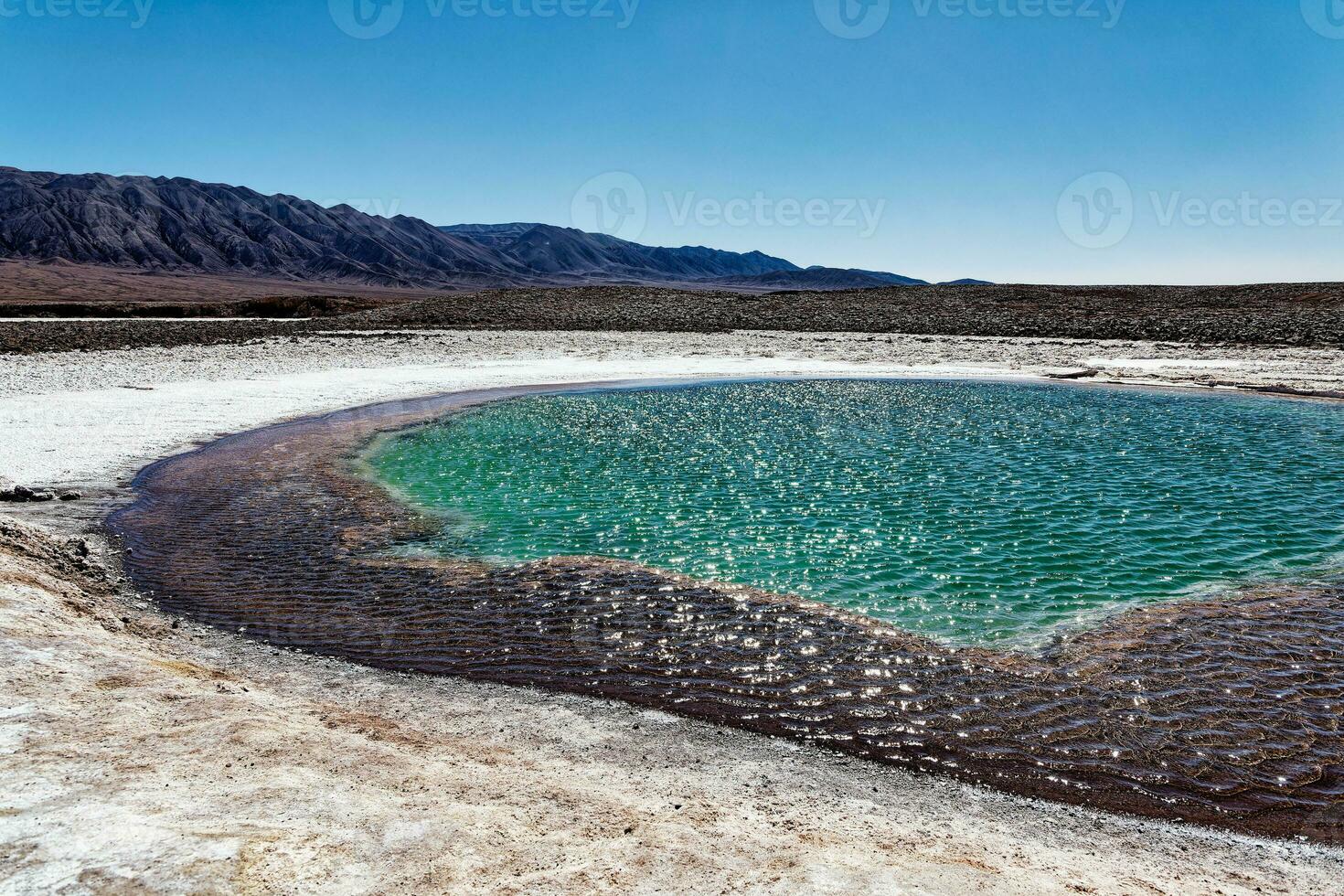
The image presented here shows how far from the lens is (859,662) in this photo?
29.5ft

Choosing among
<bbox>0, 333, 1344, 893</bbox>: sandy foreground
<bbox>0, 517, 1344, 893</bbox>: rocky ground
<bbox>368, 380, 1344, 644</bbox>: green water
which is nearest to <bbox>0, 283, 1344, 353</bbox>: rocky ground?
<bbox>368, 380, 1344, 644</bbox>: green water

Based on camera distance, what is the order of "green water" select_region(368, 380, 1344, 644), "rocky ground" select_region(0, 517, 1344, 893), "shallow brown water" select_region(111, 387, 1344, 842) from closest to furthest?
"rocky ground" select_region(0, 517, 1344, 893) → "shallow brown water" select_region(111, 387, 1344, 842) → "green water" select_region(368, 380, 1344, 644)

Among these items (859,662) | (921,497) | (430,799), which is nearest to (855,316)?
(921,497)

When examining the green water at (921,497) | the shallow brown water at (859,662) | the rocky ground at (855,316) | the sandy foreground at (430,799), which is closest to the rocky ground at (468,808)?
the sandy foreground at (430,799)

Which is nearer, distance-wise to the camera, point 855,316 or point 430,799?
point 430,799

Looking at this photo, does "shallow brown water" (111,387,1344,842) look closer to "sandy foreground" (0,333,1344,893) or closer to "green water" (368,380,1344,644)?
"sandy foreground" (0,333,1344,893)

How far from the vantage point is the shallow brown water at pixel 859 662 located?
6.94 meters

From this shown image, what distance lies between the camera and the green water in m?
11.6

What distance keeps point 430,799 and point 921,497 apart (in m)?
12.3

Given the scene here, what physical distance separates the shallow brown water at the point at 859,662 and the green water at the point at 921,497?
2.72 ft

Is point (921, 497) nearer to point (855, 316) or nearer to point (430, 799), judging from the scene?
point (430, 799)

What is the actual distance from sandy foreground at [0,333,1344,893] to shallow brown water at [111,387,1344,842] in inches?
18.8

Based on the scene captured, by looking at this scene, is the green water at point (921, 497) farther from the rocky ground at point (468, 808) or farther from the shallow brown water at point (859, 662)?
the rocky ground at point (468, 808)

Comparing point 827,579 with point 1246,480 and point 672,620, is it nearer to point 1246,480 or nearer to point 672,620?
point 672,620
